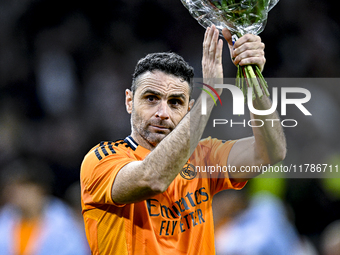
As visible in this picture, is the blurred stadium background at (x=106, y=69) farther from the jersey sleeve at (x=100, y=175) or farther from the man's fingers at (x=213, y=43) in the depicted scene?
the man's fingers at (x=213, y=43)

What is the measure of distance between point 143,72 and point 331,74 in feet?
12.9

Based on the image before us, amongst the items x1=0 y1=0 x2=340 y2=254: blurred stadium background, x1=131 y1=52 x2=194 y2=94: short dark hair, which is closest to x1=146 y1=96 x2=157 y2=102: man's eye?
x1=131 y1=52 x2=194 y2=94: short dark hair

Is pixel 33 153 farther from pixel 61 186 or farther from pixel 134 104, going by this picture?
pixel 134 104

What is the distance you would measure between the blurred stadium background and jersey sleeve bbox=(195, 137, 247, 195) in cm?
207

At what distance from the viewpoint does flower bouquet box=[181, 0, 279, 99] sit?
1939 mm

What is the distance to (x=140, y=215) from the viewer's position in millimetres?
2199

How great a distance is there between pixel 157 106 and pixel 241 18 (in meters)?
0.89

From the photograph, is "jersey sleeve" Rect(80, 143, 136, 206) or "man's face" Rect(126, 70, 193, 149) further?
"man's face" Rect(126, 70, 193, 149)

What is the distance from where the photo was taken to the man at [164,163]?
6.20ft

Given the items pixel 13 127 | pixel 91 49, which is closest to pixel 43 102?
pixel 13 127

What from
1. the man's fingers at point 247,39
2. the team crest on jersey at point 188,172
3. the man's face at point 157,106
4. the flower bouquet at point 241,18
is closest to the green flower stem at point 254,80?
the flower bouquet at point 241,18

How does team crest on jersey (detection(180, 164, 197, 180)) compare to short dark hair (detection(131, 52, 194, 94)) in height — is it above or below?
below

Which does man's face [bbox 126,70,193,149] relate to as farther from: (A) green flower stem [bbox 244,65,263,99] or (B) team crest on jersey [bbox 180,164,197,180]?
(A) green flower stem [bbox 244,65,263,99]

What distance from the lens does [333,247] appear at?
416cm
